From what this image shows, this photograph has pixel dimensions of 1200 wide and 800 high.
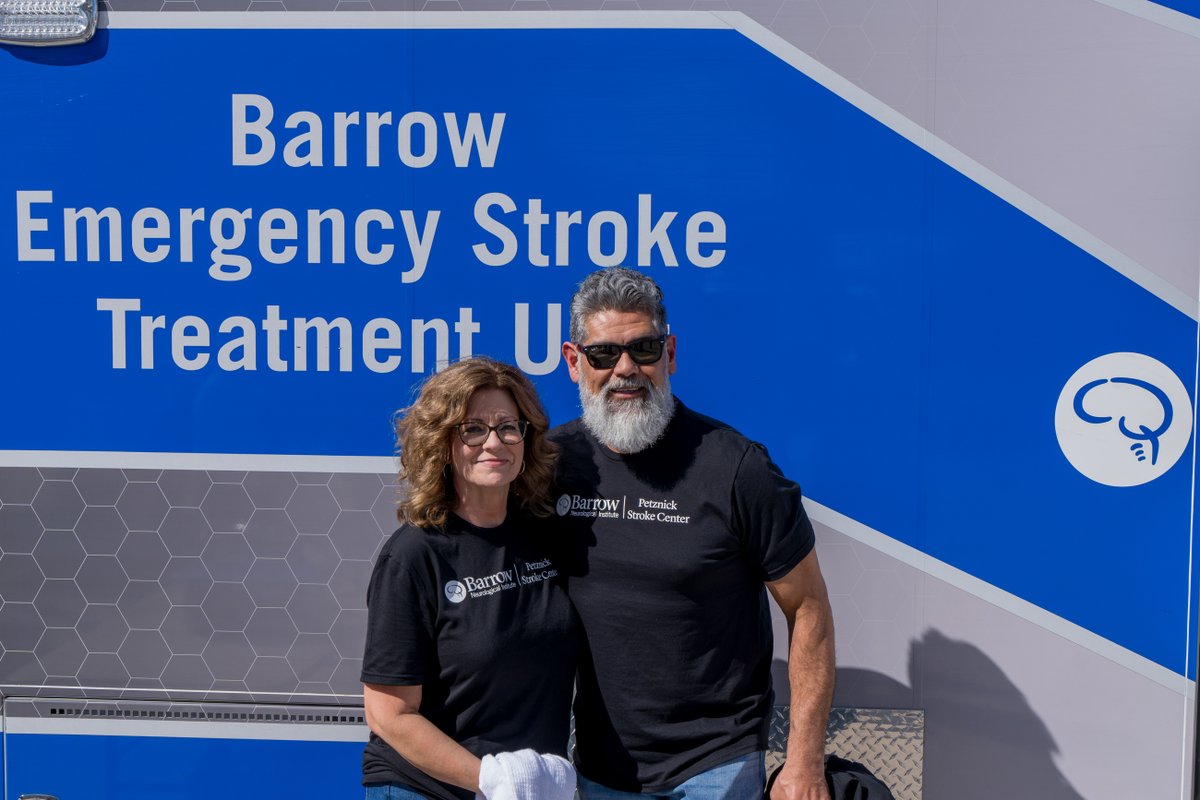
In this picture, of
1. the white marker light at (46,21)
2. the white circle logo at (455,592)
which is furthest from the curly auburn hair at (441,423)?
the white marker light at (46,21)

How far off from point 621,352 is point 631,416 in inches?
4.9

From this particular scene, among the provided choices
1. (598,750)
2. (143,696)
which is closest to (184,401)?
(143,696)

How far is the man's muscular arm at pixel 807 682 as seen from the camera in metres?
1.87

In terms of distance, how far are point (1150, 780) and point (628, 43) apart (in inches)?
82.6

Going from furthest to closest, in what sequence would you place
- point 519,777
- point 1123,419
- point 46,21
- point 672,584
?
1. point 46,21
2. point 1123,419
3. point 672,584
4. point 519,777

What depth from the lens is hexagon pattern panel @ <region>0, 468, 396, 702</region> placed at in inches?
91.8

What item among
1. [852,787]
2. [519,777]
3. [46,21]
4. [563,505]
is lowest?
[852,787]

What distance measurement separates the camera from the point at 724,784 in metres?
1.83

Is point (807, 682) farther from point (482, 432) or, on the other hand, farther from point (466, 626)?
point (482, 432)

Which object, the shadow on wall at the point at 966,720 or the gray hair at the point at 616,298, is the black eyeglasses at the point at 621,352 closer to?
the gray hair at the point at 616,298

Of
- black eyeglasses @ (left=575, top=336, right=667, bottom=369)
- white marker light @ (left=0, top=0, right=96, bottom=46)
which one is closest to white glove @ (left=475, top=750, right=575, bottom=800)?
black eyeglasses @ (left=575, top=336, right=667, bottom=369)

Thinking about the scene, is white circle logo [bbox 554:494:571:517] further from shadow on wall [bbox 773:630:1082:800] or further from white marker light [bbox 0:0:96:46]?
white marker light [bbox 0:0:96:46]

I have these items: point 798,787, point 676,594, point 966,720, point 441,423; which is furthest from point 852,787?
point 441,423

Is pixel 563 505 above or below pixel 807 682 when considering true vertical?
above
